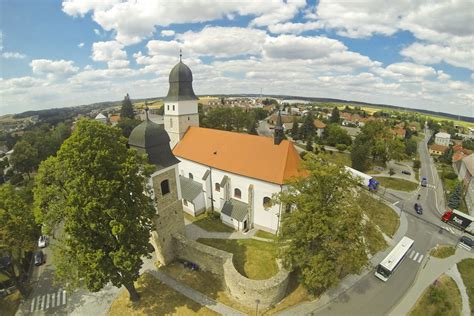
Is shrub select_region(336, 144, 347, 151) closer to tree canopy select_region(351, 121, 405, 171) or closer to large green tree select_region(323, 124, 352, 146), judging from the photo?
large green tree select_region(323, 124, 352, 146)

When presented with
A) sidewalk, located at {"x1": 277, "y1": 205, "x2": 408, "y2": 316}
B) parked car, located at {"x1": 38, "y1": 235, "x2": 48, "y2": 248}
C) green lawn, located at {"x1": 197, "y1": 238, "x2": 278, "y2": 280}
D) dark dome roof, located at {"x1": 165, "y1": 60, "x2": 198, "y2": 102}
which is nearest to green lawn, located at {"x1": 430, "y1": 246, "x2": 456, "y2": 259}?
sidewalk, located at {"x1": 277, "y1": 205, "x2": 408, "y2": 316}

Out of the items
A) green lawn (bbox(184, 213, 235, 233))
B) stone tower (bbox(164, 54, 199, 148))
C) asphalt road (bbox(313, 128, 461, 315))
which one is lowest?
asphalt road (bbox(313, 128, 461, 315))

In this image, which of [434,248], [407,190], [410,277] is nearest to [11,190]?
[410,277]

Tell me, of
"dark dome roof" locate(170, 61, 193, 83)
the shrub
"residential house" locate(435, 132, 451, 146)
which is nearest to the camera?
"dark dome roof" locate(170, 61, 193, 83)

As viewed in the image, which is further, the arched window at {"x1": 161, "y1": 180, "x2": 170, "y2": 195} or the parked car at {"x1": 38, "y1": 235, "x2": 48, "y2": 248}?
the parked car at {"x1": 38, "y1": 235, "x2": 48, "y2": 248}

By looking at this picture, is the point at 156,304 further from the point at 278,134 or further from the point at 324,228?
the point at 278,134

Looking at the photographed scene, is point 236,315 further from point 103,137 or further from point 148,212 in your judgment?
point 103,137

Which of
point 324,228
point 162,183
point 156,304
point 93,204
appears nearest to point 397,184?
point 324,228
